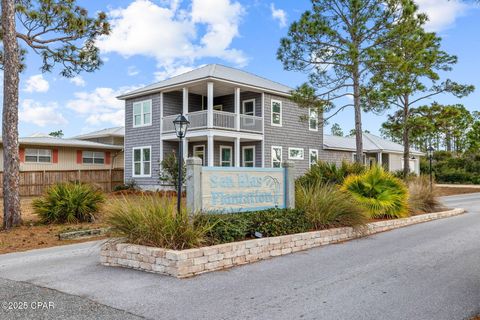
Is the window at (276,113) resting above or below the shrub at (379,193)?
above

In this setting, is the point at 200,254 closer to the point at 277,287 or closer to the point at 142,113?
the point at 277,287

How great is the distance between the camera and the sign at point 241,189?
831 centimetres

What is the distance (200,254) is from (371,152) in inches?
1262

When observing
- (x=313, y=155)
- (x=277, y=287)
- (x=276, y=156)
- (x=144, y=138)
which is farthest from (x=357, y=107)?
(x=277, y=287)

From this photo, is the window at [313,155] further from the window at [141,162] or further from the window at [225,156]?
the window at [141,162]

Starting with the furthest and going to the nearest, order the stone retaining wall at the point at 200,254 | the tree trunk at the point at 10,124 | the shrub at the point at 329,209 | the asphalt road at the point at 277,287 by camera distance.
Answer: the tree trunk at the point at 10,124 < the shrub at the point at 329,209 < the stone retaining wall at the point at 200,254 < the asphalt road at the point at 277,287

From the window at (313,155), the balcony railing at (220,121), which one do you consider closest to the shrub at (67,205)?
the balcony railing at (220,121)

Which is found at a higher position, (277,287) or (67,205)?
(67,205)

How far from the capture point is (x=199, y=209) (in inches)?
314

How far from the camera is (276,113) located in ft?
85.7

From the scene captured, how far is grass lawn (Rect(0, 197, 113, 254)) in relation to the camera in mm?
10078

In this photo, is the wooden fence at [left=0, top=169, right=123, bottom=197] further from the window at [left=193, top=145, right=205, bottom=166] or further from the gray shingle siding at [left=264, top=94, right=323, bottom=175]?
the gray shingle siding at [left=264, top=94, right=323, bottom=175]

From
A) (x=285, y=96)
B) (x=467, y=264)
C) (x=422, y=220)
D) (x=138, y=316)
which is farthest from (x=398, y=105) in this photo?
(x=138, y=316)

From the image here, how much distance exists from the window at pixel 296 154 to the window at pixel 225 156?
3806 millimetres
